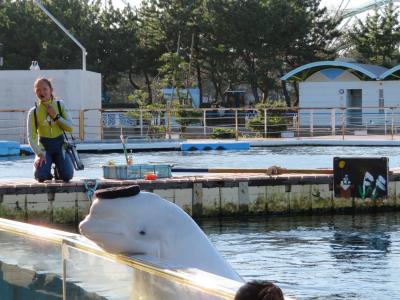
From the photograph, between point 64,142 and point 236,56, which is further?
point 236,56

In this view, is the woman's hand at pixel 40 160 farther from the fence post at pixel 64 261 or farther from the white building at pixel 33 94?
the white building at pixel 33 94

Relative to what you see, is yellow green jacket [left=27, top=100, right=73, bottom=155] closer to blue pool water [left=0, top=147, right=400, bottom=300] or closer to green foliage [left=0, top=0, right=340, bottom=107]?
blue pool water [left=0, top=147, right=400, bottom=300]

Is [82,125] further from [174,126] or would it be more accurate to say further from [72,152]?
[72,152]

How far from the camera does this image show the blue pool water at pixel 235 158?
21.2 metres

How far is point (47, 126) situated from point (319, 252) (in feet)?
11.5

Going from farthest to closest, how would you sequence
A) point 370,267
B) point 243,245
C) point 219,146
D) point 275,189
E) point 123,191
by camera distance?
point 219,146, point 275,189, point 243,245, point 370,267, point 123,191

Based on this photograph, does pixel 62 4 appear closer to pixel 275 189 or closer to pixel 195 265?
pixel 275 189

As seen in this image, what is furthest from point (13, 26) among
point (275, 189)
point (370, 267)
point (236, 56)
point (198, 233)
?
point (198, 233)

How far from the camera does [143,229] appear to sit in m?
3.71

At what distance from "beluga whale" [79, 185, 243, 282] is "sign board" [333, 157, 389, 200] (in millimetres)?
10495

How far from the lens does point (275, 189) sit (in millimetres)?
14406

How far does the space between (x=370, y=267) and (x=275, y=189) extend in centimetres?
434

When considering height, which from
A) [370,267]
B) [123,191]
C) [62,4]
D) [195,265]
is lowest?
[370,267]

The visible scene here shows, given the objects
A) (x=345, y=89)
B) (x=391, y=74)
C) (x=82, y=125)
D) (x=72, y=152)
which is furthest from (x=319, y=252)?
(x=345, y=89)
